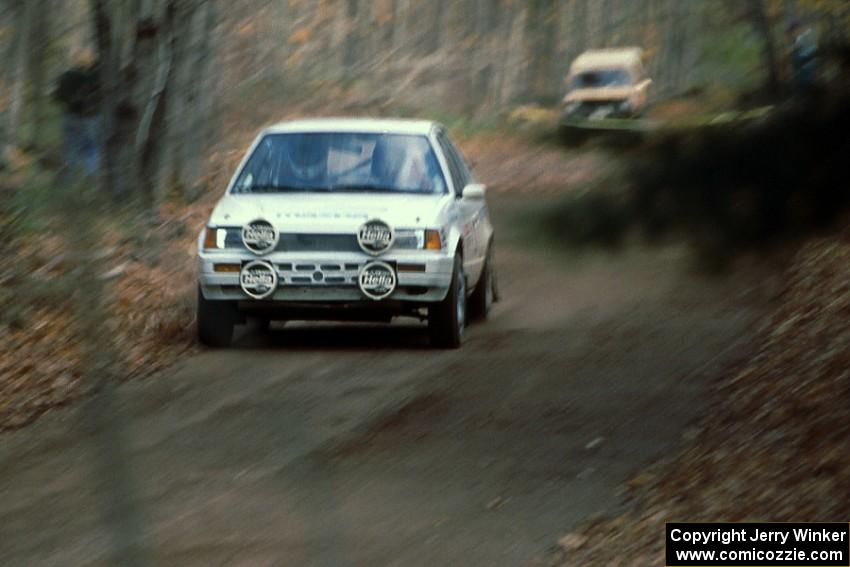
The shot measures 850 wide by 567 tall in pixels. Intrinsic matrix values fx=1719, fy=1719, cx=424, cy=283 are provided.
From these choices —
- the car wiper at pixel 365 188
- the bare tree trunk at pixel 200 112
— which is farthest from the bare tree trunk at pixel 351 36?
the car wiper at pixel 365 188

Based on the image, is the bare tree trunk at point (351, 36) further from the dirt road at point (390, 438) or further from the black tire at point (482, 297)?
the dirt road at point (390, 438)

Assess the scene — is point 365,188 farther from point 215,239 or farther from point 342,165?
point 215,239

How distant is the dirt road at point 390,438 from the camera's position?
7.26m

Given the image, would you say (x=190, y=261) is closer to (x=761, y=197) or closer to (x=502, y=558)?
(x=502, y=558)

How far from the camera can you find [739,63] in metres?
5.24

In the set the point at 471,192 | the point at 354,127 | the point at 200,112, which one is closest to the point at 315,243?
the point at 471,192

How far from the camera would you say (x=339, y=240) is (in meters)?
12.6

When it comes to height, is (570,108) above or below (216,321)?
above

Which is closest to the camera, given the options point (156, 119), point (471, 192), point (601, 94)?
point (601, 94)

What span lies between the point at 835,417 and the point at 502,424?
2.45 metres

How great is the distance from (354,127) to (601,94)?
28.4ft

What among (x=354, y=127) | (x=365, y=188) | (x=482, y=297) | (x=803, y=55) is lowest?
(x=482, y=297)

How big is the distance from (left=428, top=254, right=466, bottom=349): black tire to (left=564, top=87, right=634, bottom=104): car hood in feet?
24.0

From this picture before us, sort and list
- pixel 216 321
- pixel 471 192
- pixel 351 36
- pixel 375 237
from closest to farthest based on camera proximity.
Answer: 1. pixel 375 237
2. pixel 471 192
3. pixel 216 321
4. pixel 351 36
